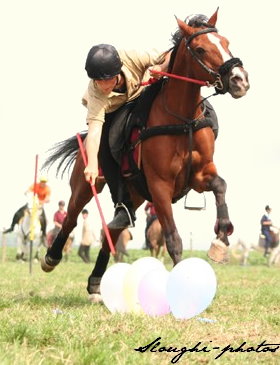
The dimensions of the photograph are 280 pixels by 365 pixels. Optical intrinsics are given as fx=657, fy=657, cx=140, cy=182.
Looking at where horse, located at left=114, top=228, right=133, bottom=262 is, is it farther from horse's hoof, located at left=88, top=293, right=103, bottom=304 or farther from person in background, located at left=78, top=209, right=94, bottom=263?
horse's hoof, located at left=88, top=293, right=103, bottom=304

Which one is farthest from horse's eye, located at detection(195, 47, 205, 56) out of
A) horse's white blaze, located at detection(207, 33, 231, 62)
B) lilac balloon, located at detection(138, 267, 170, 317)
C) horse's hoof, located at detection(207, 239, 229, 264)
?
lilac balloon, located at detection(138, 267, 170, 317)

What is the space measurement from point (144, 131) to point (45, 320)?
2671 mm

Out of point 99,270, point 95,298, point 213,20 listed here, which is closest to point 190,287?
point 95,298

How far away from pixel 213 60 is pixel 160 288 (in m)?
2.30

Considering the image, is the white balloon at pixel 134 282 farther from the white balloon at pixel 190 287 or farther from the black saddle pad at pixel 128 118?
the black saddle pad at pixel 128 118

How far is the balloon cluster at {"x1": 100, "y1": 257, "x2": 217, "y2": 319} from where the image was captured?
204 inches

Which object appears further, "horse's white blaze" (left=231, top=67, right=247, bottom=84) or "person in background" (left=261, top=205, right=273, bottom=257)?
"person in background" (left=261, top=205, right=273, bottom=257)

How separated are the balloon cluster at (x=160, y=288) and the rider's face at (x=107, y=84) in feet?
6.37

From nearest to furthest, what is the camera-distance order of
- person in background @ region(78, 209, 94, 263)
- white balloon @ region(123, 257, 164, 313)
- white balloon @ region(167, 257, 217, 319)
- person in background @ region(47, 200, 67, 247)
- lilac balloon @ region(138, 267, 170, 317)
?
white balloon @ region(167, 257, 217, 319) → lilac balloon @ region(138, 267, 170, 317) → white balloon @ region(123, 257, 164, 313) → person in background @ region(47, 200, 67, 247) → person in background @ region(78, 209, 94, 263)

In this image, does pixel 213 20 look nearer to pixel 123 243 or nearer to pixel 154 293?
pixel 154 293

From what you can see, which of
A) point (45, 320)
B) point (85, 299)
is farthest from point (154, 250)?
point (45, 320)

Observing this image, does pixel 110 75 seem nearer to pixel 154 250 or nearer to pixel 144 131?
pixel 144 131

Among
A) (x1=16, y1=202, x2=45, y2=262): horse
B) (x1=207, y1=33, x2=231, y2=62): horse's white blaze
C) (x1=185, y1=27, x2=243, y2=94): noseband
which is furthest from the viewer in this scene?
(x1=16, y1=202, x2=45, y2=262): horse

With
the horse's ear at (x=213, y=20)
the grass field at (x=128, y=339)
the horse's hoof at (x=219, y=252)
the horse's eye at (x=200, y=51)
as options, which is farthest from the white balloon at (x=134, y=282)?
the horse's ear at (x=213, y=20)
